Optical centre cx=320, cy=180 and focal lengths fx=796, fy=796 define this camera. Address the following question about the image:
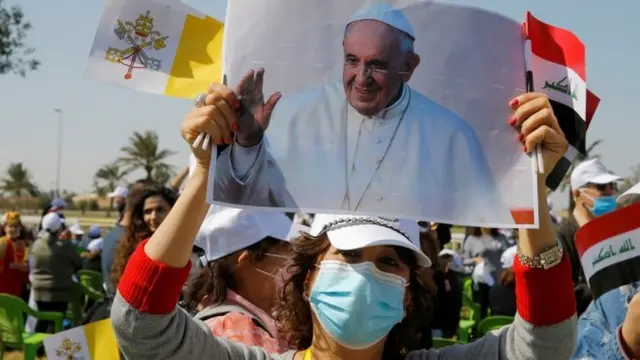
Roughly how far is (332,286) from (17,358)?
8.00 m

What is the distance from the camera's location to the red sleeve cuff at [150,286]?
1.80 metres

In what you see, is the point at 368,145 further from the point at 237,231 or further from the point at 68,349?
the point at 68,349

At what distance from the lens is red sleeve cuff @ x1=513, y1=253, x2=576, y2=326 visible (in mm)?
1854

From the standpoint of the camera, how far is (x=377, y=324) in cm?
199

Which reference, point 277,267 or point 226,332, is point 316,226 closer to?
point 226,332

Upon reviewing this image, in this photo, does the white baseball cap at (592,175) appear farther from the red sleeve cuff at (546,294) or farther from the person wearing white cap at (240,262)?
the red sleeve cuff at (546,294)

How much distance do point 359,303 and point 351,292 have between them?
0.03 m

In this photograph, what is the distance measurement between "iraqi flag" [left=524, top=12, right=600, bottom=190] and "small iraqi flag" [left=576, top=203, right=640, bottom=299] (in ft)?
1.33

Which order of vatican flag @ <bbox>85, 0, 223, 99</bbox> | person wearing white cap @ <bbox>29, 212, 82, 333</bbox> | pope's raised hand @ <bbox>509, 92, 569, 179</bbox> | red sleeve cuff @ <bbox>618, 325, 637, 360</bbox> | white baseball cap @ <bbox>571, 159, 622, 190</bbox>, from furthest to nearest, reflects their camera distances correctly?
person wearing white cap @ <bbox>29, 212, 82, 333</bbox> → white baseball cap @ <bbox>571, 159, 622, 190</bbox> → vatican flag @ <bbox>85, 0, 223, 99</bbox> → red sleeve cuff @ <bbox>618, 325, 637, 360</bbox> → pope's raised hand @ <bbox>509, 92, 569, 179</bbox>

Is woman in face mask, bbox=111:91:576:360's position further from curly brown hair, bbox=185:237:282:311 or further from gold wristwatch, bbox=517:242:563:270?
curly brown hair, bbox=185:237:282:311

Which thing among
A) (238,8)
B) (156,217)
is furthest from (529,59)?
(156,217)

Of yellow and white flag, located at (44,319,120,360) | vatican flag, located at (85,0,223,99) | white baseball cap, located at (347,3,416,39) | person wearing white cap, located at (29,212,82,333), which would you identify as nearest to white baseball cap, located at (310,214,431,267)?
white baseball cap, located at (347,3,416,39)

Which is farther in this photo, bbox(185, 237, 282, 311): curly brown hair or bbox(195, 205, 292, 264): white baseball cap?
bbox(195, 205, 292, 264): white baseball cap

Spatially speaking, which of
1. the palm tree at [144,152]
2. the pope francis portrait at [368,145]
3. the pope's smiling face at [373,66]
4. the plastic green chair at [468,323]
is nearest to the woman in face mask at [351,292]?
the pope francis portrait at [368,145]
